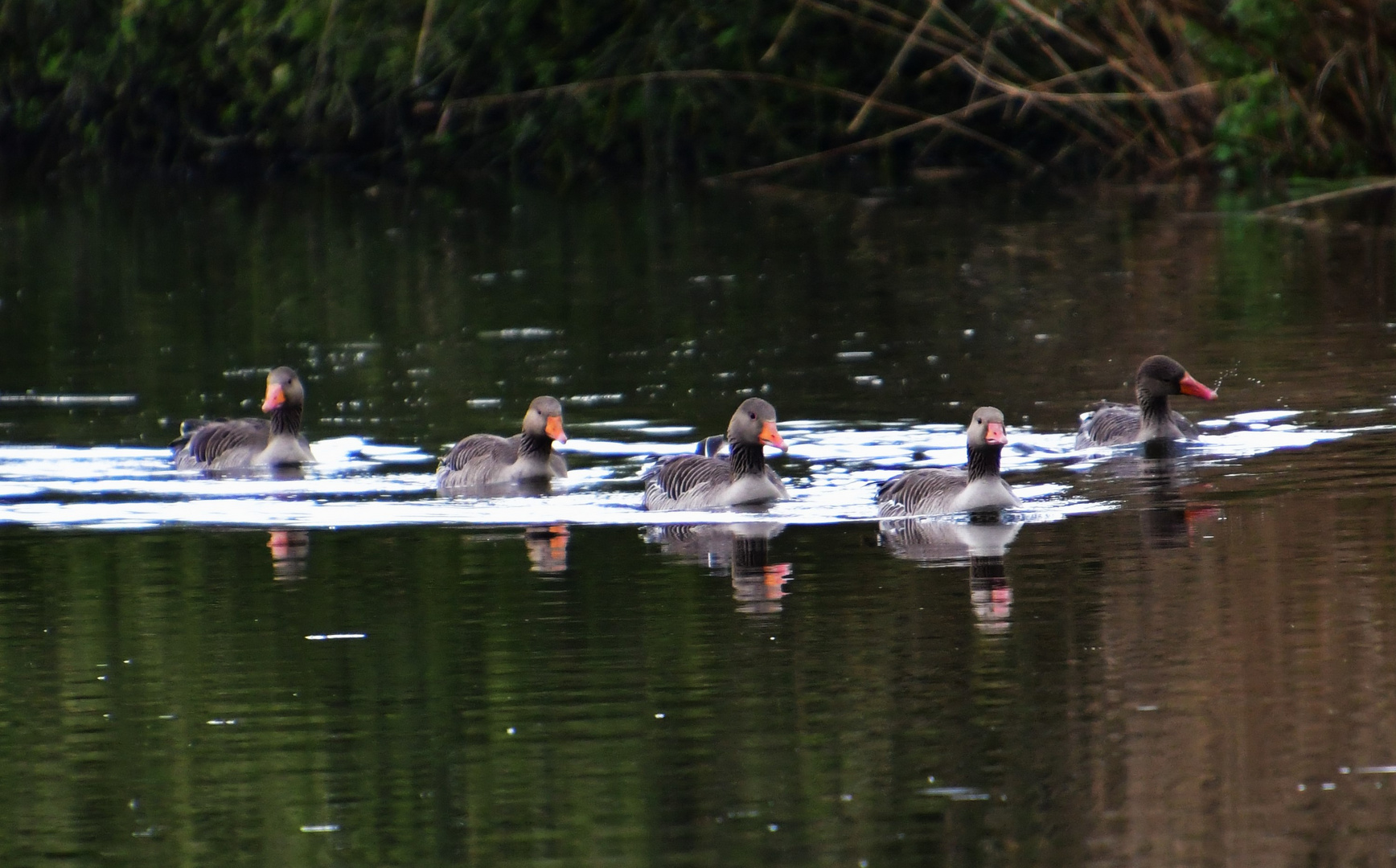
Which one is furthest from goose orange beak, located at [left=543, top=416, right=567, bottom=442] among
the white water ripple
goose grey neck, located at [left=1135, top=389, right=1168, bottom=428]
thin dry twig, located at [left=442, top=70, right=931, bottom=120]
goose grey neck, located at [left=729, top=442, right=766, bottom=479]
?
thin dry twig, located at [left=442, top=70, right=931, bottom=120]

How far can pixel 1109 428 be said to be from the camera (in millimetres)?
16750

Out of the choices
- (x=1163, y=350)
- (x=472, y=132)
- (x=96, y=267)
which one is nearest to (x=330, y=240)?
(x=96, y=267)

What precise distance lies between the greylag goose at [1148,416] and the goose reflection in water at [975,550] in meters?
2.98

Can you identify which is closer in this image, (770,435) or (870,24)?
(770,435)

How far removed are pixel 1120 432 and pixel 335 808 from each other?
9375 millimetres

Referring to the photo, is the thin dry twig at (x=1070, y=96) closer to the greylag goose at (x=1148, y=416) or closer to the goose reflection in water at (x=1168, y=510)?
the greylag goose at (x=1148, y=416)

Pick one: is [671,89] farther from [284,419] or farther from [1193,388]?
[1193,388]

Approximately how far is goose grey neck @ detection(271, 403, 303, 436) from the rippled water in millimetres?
413

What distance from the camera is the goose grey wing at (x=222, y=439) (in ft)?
56.7

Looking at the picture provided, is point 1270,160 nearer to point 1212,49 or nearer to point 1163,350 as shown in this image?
point 1212,49

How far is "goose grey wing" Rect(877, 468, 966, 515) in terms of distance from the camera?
1410cm

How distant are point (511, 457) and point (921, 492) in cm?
343

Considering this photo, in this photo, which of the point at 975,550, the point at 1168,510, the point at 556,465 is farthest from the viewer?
the point at 556,465

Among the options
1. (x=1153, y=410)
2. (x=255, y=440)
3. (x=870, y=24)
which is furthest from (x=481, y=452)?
(x=870, y=24)
